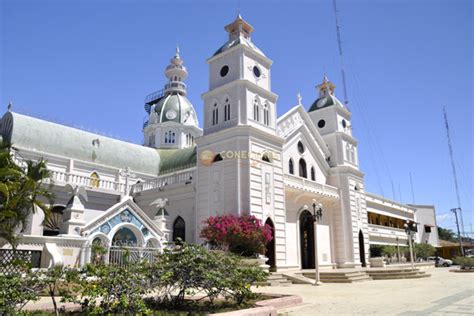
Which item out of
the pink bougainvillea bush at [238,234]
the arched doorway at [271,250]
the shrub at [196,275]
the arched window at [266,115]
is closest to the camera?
the shrub at [196,275]

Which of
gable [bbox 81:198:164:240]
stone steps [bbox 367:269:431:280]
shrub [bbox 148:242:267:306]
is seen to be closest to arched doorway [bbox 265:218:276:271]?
gable [bbox 81:198:164:240]

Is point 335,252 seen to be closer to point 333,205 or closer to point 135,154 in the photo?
point 333,205

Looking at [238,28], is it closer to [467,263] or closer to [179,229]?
[179,229]

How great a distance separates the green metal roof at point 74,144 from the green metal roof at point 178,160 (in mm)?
642

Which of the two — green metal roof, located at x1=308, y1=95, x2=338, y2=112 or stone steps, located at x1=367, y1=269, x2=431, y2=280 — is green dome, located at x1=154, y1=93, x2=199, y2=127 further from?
stone steps, located at x1=367, y1=269, x2=431, y2=280

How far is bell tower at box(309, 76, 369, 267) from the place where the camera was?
3012 centimetres

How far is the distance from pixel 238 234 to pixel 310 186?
9.57 m

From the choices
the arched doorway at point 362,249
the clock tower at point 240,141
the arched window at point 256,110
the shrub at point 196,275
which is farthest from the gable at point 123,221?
the arched doorway at point 362,249

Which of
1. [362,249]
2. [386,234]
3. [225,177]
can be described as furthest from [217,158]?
[386,234]

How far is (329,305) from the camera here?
11.7 meters

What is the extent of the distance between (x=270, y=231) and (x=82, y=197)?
1162cm

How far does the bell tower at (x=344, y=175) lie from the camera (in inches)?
1186

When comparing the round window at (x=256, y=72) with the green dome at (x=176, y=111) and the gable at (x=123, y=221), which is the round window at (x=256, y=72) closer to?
the gable at (x=123, y=221)

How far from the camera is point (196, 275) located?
9742 mm
